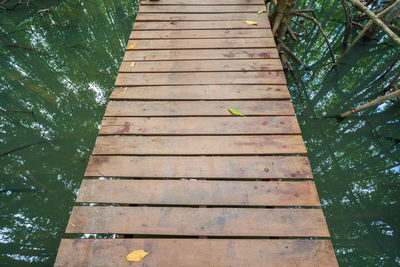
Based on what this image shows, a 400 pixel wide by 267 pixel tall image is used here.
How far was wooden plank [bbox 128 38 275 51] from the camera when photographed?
7.77 ft

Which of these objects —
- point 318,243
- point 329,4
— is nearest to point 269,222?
point 318,243

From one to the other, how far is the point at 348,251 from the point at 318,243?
1.11 m

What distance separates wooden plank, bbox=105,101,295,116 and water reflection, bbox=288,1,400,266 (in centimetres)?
121

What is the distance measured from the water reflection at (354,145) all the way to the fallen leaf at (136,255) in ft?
5.75

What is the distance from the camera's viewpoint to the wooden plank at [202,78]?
6.71 ft

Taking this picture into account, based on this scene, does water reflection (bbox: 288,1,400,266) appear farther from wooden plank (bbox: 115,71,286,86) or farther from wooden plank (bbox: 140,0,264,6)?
wooden plank (bbox: 140,0,264,6)

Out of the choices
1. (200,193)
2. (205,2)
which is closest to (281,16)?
(205,2)

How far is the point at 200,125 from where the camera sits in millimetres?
1762

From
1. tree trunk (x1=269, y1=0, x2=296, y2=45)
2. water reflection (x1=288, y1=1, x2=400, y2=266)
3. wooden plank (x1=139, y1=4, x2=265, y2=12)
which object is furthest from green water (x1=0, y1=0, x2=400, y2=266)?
wooden plank (x1=139, y1=4, x2=265, y2=12)

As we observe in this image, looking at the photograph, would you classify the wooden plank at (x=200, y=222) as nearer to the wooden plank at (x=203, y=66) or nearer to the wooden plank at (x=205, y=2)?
the wooden plank at (x=203, y=66)

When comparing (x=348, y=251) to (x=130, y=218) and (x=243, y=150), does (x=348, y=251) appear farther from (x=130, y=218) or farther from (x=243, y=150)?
(x=130, y=218)

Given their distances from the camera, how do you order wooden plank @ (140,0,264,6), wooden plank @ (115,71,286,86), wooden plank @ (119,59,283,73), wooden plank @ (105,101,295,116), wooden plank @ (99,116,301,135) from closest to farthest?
wooden plank @ (99,116,301,135), wooden plank @ (105,101,295,116), wooden plank @ (115,71,286,86), wooden plank @ (119,59,283,73), wooden plank @ (140,0,264,6)

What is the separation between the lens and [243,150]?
162 cm

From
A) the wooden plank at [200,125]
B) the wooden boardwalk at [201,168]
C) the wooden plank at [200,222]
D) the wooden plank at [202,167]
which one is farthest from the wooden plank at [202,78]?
the wooden plank at [200,222]
